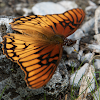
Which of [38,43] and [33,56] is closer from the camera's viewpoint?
[33,56]

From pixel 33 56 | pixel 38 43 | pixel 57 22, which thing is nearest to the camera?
pixel 33 56

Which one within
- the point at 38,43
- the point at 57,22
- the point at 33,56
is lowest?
the point at 33,56

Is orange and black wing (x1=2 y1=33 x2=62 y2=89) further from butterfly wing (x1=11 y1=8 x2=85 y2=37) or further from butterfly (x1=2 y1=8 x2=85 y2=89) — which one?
butterfly wing (x1=11 y1=8 x2=85 y2=37)

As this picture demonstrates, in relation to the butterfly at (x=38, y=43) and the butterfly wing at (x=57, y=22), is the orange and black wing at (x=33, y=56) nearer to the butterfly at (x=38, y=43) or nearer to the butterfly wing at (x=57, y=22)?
the butterfly at (x=38, y=43)

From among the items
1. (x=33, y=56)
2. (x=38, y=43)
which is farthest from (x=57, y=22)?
(x=33, y=56)

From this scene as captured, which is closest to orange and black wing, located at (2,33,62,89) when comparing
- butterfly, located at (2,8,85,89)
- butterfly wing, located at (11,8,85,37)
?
butterfly, located at (2,8,85,89)

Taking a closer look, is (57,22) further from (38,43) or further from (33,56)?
(33,56)

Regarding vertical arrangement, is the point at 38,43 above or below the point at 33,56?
above

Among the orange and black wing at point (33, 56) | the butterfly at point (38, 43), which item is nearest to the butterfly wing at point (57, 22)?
the butterfly at point (38, 43)
